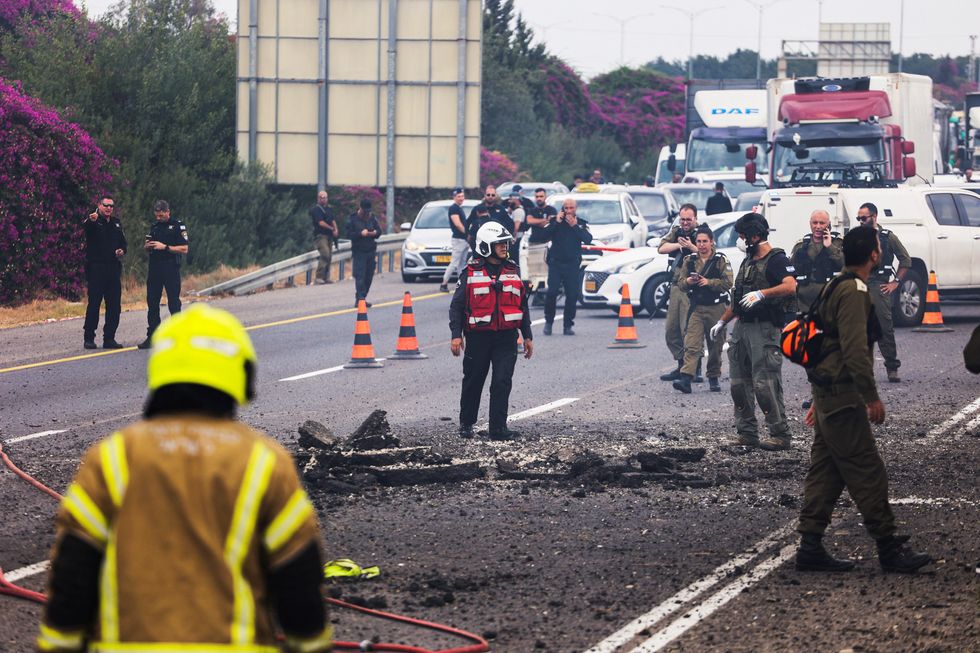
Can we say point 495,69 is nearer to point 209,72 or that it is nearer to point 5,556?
point 209,72

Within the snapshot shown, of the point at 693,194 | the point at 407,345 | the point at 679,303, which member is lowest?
the point at 407,345

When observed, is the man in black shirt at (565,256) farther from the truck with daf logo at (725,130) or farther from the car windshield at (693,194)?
the truck with daf logo at (725,130)

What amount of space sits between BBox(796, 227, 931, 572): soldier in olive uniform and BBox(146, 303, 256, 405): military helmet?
4884mm

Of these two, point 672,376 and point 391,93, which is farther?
point 391,93

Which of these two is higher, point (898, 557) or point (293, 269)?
point (293, 269)

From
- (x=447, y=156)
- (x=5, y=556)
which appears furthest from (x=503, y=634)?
(x=447, y=156)

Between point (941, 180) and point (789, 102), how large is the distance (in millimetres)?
6073

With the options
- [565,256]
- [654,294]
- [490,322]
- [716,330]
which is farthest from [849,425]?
[654,294]

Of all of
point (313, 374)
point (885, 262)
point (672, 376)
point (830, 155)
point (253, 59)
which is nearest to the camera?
point (672, 376)

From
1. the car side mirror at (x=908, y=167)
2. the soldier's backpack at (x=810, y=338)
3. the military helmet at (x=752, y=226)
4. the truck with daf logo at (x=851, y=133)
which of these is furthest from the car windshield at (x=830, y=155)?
the soldier's backpack at (x=810, y=338)

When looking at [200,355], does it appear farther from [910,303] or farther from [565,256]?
[910,303]

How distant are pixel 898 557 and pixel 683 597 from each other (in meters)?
1.14

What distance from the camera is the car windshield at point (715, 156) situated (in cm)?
3922

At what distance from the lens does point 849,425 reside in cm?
789
